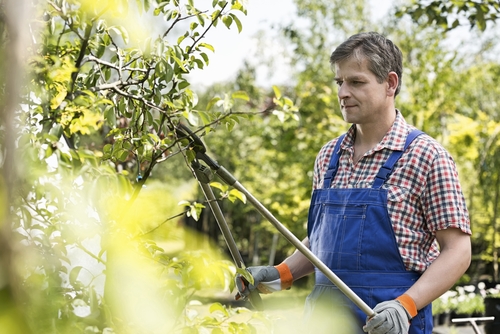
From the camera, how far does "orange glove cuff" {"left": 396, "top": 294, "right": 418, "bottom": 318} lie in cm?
177

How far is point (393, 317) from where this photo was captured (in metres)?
1.73

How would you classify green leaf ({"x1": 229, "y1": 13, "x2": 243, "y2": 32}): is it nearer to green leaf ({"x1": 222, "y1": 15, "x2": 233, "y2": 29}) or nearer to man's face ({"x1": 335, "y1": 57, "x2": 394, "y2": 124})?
green leaf ({"x1": 222, "y1": 15, "x2": 233, "y2": 29})

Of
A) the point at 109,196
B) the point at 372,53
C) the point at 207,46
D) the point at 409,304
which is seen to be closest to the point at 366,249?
the point at 409,304

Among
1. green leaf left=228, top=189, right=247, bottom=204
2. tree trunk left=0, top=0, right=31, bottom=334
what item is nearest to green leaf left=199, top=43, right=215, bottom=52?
green leaf left=228, top=189, right=247, bottom=204

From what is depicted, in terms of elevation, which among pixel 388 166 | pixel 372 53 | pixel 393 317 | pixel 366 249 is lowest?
pixel 393 317

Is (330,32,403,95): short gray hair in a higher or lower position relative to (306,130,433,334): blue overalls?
higher

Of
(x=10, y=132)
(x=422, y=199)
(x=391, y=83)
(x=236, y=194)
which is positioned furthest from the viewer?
(x=391, y=83)

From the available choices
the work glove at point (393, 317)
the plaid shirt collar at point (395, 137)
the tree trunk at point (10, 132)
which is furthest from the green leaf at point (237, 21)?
the tree trunk at point (10, 132)

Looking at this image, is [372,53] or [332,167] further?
[332,167]

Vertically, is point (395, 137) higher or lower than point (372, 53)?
lower

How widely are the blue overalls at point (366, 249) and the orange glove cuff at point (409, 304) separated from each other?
8 cm

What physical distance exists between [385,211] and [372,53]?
49 cm

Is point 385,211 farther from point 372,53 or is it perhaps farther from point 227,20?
point 227,20

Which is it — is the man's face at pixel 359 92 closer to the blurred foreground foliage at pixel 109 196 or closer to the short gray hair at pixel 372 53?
the short gray hair at pixel 372 53
